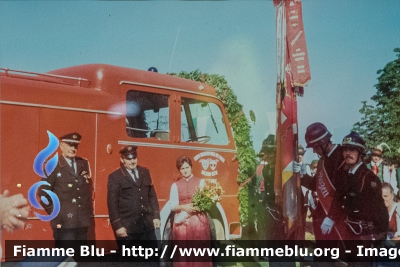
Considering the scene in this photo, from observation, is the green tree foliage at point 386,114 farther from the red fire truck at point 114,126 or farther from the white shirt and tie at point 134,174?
the white shirt and tie at point 134,174

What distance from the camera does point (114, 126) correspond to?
3.59 meters

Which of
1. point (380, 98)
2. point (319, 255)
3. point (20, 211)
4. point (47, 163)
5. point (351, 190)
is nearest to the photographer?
point (20, 211)

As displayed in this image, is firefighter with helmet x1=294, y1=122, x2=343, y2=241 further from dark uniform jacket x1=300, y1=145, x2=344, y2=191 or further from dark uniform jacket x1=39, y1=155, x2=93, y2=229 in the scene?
dark uniform jacket x1=39, y1=155, x2=93, y2=229

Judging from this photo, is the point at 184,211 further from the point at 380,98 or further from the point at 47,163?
the point at 380,98

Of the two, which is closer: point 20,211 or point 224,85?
point 20,211

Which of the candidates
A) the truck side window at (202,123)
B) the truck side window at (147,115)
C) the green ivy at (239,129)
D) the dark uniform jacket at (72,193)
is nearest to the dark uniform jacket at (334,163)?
the green ivy at (239,129)

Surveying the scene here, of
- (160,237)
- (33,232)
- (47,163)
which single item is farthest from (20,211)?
(160,237)

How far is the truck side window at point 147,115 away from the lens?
12.3 feet

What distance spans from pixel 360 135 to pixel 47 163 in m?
2.82

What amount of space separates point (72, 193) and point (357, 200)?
241cm

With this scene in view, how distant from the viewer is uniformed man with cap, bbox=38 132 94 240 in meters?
3.24

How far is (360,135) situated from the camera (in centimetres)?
380

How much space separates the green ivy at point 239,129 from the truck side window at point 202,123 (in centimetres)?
13

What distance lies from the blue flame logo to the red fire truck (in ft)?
0.11
